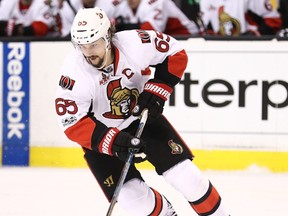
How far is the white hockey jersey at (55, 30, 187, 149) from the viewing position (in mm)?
3816

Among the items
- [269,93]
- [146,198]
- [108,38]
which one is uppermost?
[108,38]

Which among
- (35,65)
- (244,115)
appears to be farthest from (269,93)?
(35,65)

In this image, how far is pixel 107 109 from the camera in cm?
397

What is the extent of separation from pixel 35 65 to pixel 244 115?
1.54 meters

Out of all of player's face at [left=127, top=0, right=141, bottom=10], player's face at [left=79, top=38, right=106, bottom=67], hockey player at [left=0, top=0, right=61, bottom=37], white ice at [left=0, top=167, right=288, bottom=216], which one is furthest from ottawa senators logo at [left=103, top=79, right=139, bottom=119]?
hockey player at [left=0, top=0, right=61, bottom=37]

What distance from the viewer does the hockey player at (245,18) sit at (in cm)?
646

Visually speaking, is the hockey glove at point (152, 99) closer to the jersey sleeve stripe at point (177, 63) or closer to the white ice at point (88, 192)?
the jersey sleeve stripe at point (177, 63)

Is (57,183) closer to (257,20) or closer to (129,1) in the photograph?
(129,1)

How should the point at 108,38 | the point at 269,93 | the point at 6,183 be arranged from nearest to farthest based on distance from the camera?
the point at 108,38 < the point at 6,183 < the point at 269,93

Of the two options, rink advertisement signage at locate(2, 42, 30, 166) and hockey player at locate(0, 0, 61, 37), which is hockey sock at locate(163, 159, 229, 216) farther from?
hockey player at locate(0, 0, 61, 37)

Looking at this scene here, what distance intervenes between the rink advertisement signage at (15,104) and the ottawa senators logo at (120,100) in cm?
254

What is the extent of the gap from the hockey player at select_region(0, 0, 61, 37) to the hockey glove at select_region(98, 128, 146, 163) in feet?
9.91

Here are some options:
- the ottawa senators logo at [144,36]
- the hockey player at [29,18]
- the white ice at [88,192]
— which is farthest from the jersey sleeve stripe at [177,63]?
the hockey player at [29,18]

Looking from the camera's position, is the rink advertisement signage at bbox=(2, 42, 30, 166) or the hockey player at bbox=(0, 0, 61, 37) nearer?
the rink advertisement signage at bbox=(2, 42, 30, 166)
